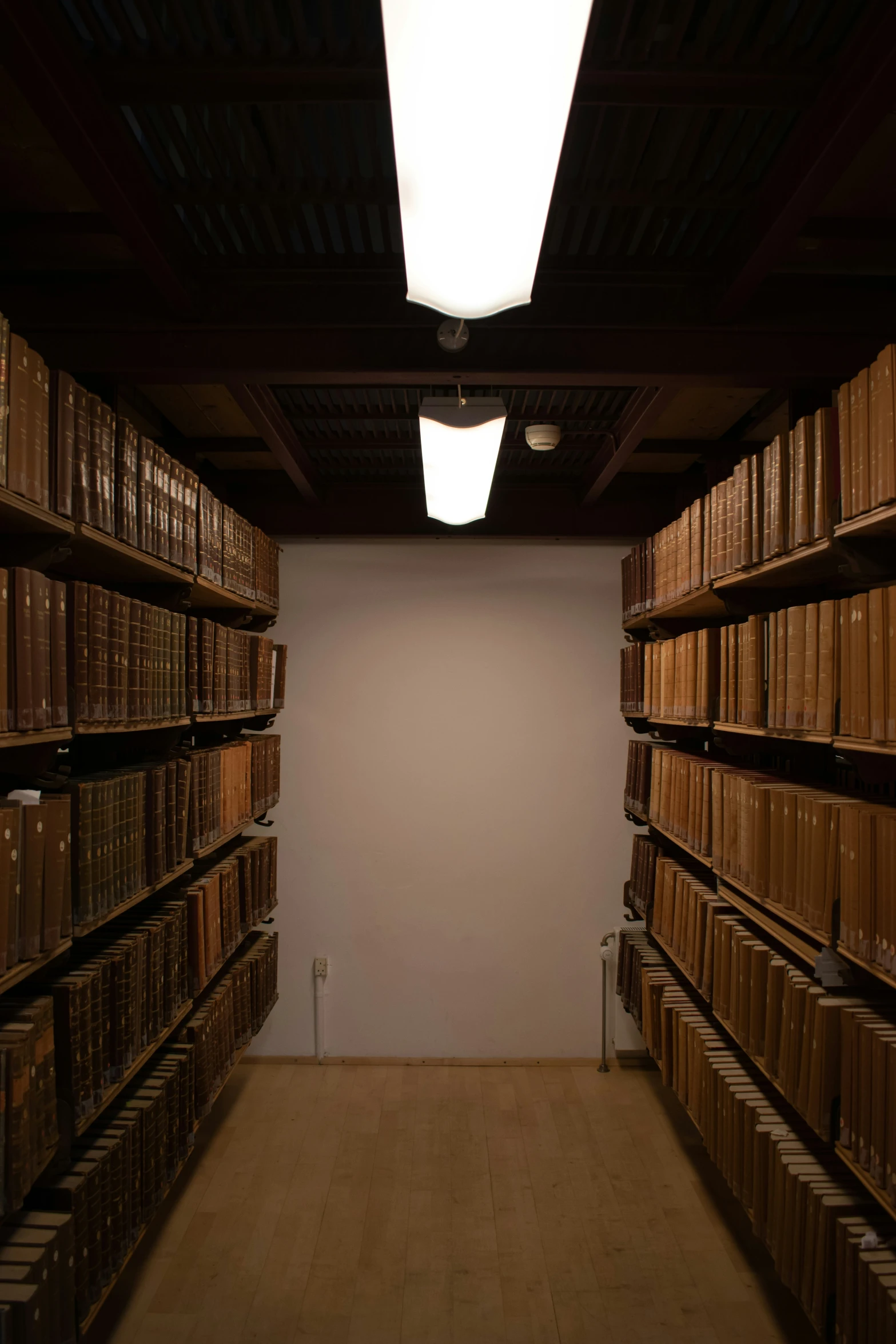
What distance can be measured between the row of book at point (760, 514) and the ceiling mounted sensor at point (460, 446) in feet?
2.42

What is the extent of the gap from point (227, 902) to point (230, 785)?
447 mm

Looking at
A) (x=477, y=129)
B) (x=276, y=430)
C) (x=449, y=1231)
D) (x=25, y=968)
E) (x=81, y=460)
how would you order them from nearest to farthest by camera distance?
(x=477, y=129) → (x=25, y=968) → (x=81, y=460) → (x=449, y=1231) → (x=276, y=430)

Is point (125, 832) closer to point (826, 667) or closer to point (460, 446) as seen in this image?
point (460, 446)

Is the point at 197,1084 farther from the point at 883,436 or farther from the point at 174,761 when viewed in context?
the point at 883,436

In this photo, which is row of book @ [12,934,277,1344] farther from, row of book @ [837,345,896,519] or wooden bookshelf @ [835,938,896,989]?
row of book @ [837,345,896,519]

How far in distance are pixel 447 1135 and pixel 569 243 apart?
335cm

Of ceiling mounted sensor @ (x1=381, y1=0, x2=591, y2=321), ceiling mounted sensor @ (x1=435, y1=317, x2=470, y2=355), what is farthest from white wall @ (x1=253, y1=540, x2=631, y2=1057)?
ceiling mounted sensor @ (x1=381, y1=0, x2=591, y2=321)

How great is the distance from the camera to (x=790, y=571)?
2.32 m

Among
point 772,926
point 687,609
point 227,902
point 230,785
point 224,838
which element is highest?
point 687,609

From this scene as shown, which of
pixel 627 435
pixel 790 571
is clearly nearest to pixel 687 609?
pixel 627 435

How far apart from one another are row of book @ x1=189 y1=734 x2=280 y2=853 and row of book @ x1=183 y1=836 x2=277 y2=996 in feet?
0.49

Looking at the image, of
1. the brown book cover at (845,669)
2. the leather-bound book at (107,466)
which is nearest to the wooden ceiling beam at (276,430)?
the leather-bound book at (107,466)

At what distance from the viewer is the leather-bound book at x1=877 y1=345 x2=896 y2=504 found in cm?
157

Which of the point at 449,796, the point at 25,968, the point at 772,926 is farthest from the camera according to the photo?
the point at 449,796
